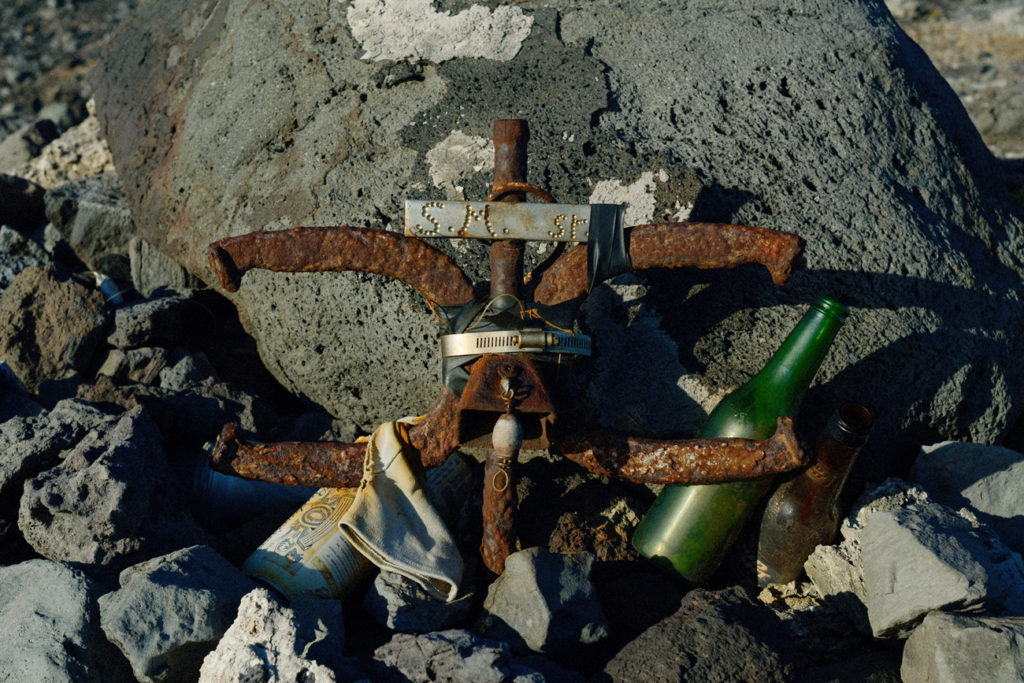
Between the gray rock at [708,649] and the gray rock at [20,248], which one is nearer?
the gray rock at [708,649]

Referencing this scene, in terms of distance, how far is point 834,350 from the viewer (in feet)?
9.01

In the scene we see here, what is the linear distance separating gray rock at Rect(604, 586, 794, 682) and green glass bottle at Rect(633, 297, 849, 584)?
360mm

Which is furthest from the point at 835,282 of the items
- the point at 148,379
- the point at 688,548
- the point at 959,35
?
the point at 959,35

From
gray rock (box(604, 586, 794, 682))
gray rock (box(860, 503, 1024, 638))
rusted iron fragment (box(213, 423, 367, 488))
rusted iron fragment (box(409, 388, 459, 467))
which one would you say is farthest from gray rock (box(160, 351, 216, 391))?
gray rock (box(860, 503, 1024, 638))

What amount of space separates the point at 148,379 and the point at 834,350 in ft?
7.84

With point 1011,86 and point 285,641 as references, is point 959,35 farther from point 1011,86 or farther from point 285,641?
point 285,641

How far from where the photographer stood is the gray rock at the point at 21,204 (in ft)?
13.4

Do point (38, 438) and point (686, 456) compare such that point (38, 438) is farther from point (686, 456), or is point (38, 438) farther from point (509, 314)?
point (686, 456)

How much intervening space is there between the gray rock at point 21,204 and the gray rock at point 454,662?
10.6ft

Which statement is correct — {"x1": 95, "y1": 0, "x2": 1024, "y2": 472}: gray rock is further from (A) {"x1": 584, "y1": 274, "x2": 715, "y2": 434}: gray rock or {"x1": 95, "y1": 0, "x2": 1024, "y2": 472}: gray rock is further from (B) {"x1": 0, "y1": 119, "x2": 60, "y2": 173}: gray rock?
(B) {"x1": 0, "y1": 119, "x2": 60, "y2": 173}: gray rock

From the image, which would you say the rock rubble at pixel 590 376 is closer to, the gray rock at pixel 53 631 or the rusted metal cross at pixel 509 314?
the gray rock at pixel 53 631

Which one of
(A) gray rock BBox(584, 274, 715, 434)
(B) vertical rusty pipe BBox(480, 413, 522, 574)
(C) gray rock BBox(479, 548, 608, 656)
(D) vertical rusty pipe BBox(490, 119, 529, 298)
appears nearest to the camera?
(C) gray rock BBox(479, 548, 608, 656)

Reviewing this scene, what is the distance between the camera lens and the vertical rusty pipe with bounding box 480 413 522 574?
7.15 feet

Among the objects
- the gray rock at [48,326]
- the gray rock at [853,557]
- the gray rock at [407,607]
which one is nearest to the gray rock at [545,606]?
the gray rock at [407,607]
